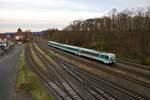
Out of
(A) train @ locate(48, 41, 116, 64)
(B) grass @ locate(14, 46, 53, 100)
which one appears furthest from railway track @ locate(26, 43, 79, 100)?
(A) train @ locate(48, 41, 116, 64)

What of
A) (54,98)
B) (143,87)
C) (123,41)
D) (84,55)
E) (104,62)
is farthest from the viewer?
(123,41)

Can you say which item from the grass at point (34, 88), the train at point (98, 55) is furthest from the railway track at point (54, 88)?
the train at point (98, 55)

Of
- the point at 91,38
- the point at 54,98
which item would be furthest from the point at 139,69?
the point at 91,38

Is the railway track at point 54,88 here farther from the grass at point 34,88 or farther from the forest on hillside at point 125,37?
the forest on hillside at point 125,37

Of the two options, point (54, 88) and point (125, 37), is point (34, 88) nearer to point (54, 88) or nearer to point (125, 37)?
point (54, 88)

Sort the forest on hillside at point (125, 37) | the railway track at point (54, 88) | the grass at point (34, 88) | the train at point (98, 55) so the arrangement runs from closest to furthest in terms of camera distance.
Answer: the railway track at point (54, 88)
the grass at point (34, 88)
the train at point (98, 55)
the forest on hillside at point (125, 37)

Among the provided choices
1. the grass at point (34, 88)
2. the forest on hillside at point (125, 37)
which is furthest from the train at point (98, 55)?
the grass at point (34, 88)

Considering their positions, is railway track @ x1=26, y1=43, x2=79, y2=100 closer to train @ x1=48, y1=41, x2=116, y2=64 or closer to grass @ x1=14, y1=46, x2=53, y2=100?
grass @ x1=14, y1=46, x2=53, y2=100

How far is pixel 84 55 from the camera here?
5228 centimetres

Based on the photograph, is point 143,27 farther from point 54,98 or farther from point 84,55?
point 54,98

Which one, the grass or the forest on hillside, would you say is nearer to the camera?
the grass

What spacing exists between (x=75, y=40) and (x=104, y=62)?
48.3 m

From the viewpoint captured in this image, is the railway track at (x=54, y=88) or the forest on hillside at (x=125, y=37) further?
the forest on hillside at (x=125, y=37)

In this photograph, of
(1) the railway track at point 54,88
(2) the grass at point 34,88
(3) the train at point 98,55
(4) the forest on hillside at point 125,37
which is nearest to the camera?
(1) the railway track at point 54,88
